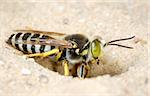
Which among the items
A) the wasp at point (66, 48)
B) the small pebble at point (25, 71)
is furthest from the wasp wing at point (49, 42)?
the small pebble at point (25, 71)

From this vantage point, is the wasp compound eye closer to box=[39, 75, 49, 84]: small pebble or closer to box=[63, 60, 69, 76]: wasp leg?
box=[63, 60, 69, 76]: wasp leg

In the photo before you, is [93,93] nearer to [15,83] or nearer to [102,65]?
[15,83]

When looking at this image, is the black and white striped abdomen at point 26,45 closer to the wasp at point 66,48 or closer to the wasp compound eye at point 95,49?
the wasp at point 66,48

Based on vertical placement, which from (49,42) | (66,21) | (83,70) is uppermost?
(49,42)

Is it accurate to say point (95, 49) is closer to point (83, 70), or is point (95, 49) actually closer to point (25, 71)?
point (83, 70)

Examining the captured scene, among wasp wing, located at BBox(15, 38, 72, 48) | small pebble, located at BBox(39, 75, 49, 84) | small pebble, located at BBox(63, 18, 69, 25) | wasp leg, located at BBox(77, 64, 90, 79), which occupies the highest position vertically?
wasp wing, located at BBox(15, 38, 72, 48)

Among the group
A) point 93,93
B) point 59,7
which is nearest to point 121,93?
point 93,93

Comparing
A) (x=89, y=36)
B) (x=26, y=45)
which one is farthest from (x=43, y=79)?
(x=89, y=36)

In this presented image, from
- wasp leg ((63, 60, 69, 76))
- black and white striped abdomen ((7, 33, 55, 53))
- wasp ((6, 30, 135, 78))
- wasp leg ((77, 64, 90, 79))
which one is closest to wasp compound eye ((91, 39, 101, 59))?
wasp ((6, 30, 135, 78))
